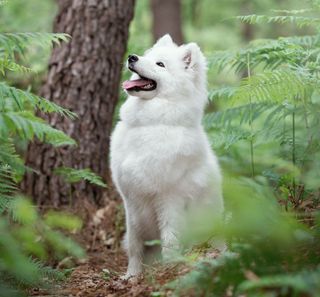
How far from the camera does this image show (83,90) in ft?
20.4

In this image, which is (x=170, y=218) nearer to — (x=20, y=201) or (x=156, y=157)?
(x=156, y=157)

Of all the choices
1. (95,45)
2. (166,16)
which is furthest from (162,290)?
(166,16)

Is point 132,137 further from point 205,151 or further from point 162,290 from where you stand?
point 162,290

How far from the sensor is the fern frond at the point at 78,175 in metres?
5.10

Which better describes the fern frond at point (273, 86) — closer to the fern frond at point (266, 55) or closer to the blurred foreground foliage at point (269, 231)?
the blurred foreground foliage at point (269, 231)

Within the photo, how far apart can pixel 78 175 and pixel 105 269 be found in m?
0.90

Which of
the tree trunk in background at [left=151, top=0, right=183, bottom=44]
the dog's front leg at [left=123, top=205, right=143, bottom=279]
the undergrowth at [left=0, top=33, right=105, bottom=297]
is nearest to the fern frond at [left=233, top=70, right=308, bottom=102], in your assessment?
the undergrowth at [left=0, top=33, right=105, bottom=297]

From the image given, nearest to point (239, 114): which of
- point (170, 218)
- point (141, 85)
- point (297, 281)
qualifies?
point (141, 85)

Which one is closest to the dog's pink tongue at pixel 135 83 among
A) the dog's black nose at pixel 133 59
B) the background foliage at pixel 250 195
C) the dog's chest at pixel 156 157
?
the dog's black nose at pixel 133 59

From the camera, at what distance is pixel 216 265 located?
2.76 meters

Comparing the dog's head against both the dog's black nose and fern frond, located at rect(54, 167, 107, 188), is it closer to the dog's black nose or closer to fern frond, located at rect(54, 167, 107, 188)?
the dog's black nose

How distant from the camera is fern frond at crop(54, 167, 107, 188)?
510 centimetres

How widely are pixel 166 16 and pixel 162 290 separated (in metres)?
10.5

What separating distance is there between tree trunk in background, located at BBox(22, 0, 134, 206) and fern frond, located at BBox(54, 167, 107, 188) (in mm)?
284
